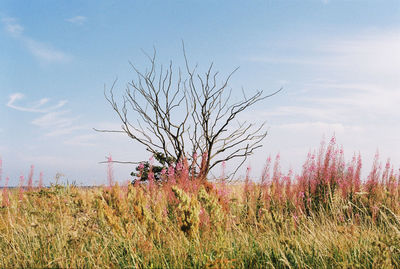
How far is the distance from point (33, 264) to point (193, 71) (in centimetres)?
847

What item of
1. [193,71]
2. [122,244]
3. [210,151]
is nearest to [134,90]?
[193,71]

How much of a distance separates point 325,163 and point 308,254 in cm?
295

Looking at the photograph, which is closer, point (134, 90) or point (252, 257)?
point (252, 257)

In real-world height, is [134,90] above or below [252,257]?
above

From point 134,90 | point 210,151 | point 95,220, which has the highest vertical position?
point 134,90

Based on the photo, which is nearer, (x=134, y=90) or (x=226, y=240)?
(x=226, y=240)

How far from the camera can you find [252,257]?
329cm

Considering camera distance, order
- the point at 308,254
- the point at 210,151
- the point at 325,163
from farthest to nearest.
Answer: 1. the point at 210,151
2. the point at 325,163
3. the point at 308,254

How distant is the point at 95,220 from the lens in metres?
4.78

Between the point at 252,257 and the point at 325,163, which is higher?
the point at 325,163

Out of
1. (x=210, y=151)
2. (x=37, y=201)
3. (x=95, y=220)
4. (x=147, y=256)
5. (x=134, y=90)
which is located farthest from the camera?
(x=134, y=90)

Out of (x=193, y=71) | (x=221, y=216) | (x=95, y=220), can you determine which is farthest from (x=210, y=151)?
(x=221, y=216)

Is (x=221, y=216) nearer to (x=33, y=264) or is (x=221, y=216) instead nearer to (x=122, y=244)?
(x=122, y=244)

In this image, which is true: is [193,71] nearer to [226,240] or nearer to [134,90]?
[134,90]
